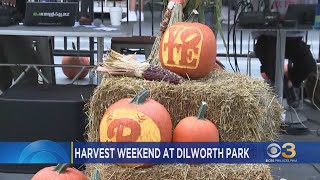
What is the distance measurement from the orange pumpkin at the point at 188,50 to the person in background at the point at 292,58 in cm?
232

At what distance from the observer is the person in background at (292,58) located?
532cm

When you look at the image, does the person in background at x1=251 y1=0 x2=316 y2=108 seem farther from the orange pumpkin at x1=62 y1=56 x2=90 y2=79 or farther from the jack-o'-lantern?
the jack-o'-lantern

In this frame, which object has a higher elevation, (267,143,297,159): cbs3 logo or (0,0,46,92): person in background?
(0,0,46,92): person in background

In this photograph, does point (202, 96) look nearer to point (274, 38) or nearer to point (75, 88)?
point (75, 88)

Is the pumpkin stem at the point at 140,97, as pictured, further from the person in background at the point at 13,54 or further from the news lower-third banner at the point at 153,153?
the person in background at the point at 13,54

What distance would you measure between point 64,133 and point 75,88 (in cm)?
48

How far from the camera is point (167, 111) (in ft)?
9.02

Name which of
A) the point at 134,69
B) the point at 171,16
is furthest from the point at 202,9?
the point at 134,69

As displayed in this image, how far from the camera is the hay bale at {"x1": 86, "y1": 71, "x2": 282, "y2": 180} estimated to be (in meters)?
2.62

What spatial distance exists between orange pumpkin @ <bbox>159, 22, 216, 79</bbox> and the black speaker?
68 cm

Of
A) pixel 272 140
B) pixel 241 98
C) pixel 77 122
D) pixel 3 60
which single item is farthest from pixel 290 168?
pixel 3 60

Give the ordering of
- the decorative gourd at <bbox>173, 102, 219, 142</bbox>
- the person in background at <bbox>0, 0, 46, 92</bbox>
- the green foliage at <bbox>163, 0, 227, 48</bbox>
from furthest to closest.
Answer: the person in background at <bbox>0, 0, 46, 92</bbox>
the green foliage at <bbox>163, 0, 227, 48</bbox>
the decorative gourd at <bbox>173, 102, 219, 142</bbox>

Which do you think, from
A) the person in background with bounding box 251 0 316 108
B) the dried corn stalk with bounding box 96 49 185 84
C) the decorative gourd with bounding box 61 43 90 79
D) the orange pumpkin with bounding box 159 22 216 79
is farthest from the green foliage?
the decorative gourd with bounding box 61 43 90 79

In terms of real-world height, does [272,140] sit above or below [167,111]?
below
